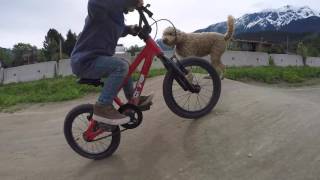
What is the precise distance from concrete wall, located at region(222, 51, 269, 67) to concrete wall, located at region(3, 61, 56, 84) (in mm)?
6965

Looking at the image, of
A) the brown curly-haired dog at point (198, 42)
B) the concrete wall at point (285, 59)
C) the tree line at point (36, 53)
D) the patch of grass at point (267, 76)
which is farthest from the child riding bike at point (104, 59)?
the tree line at point (36, 53)

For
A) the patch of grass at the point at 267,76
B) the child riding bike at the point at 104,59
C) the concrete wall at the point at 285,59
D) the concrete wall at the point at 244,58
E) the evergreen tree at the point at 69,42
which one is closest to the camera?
→ the child riding bike at the point at 104,59

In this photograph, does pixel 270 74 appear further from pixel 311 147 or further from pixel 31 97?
→ pixel 311 147

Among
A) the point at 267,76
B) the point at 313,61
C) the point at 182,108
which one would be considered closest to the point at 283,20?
the point at 313,61

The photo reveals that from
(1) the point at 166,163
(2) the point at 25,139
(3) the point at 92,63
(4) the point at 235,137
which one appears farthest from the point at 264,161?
(2) the point at 25,139

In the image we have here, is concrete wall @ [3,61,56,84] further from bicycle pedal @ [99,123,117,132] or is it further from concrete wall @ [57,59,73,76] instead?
bicycle pedal @ [99,123,117,132]

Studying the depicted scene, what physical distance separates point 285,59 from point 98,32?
70.8 feet

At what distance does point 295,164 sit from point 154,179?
1456 millimetres

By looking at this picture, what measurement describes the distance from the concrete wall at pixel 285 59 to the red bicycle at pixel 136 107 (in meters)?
18.8

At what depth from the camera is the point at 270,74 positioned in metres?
15.6

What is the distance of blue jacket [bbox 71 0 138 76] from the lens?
5852 millimetres

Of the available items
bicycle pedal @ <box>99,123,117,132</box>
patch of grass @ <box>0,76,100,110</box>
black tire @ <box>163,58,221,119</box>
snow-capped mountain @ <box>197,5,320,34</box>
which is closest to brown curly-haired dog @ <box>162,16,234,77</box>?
black tire @ <box>163,58,221,119</box>

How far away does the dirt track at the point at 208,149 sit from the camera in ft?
17.6

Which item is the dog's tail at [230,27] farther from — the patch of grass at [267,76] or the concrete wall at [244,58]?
the concrete wall at [244,58]
